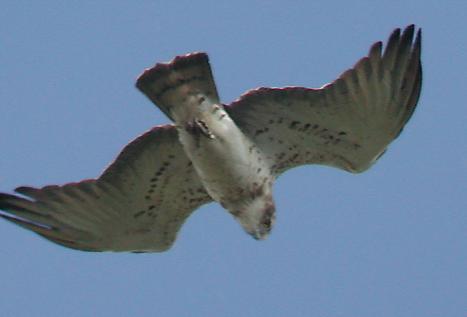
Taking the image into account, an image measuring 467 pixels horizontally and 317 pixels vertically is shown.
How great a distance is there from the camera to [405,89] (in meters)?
8.22

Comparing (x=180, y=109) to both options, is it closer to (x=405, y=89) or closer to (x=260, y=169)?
(x=260, y=169)

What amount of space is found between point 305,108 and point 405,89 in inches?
31.7

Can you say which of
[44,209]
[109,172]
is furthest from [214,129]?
[44,209]

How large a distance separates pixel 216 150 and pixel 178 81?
25.0 inches

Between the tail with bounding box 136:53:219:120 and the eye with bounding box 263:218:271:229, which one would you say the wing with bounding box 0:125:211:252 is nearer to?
the tail with bounding box 136:53:219:120

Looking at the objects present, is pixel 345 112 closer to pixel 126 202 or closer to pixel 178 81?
pixel 178 81

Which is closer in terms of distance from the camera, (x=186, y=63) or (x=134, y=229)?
(x=186, y=63)

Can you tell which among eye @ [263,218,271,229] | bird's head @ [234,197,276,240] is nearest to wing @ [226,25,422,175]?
bird's head @ [234,197,276,240]

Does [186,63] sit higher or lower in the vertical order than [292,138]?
higher

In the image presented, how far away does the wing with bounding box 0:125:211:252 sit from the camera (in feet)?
28.1

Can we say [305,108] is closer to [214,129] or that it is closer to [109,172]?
[214,129]

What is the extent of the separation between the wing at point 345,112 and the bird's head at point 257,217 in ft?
1.11

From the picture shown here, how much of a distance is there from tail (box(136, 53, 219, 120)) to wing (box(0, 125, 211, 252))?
0.38 meters

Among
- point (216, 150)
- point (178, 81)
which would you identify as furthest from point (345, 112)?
point (178, 81)
